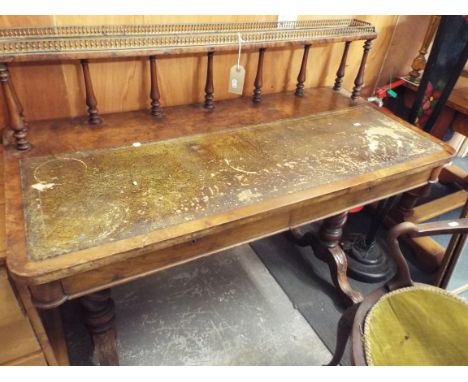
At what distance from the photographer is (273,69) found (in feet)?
4.83

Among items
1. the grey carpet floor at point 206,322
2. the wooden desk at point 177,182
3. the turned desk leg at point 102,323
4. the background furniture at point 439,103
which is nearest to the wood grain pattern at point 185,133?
the wooden desk at point 177,182

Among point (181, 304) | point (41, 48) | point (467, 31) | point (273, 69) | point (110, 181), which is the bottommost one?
point (181, 304)

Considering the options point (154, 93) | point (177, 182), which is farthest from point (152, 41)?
point (177, 182)

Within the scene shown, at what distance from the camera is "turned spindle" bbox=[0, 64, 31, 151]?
0.92m

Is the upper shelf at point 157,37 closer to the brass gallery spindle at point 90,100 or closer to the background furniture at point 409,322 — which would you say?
the brass gallery spindle at point 90,100

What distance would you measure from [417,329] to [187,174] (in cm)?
71

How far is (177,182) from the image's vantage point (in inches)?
37.8

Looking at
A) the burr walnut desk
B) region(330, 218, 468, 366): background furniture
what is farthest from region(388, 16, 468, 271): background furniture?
region(330, 218, 468, 366): background furniture

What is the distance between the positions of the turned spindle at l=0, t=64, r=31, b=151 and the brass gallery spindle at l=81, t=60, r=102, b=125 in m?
0.19
